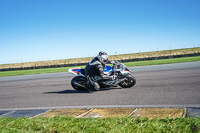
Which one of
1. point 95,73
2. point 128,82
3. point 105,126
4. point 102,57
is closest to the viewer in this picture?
point 105,126

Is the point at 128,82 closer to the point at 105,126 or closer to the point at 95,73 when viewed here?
the point at 95,73

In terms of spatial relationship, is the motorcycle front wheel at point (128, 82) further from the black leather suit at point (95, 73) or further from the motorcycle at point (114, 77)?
the black leather suit at point (95, 73)

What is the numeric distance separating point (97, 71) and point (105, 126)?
15.9 feet

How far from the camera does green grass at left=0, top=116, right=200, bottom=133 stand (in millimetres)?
3350

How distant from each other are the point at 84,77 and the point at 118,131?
565 cm

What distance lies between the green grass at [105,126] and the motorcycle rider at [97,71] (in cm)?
425

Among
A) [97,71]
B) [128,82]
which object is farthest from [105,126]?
[128,82]

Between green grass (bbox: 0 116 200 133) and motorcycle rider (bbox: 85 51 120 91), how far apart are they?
4254 millimetres

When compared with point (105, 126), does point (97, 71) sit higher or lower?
higher

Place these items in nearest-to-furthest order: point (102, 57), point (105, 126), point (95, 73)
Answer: point (105, 126)
point (102, 57)
point (95, 73)

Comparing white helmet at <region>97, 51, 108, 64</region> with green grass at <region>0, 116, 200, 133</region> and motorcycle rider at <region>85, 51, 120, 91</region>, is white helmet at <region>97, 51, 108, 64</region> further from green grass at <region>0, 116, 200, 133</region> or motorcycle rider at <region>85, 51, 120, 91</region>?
green grass at <region>0, 116, 200, 133</region>

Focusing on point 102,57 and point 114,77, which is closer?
A: point 102,57

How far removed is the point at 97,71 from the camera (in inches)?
331

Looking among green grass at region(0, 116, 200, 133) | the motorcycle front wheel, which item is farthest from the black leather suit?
green grass at region(0, 116, 200, 133)
